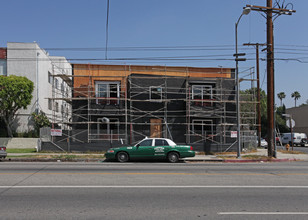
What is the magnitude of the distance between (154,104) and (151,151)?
8124 mm

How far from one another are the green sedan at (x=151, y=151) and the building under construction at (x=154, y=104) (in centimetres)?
535

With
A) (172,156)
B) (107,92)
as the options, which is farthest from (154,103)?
(172,156)

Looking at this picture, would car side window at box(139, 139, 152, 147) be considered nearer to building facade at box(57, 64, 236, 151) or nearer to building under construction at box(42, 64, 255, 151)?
building under construction at box(42, 64, 255, 151)

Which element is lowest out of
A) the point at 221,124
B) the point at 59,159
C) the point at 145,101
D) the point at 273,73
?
the point at 59,159

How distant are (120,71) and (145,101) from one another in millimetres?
3560

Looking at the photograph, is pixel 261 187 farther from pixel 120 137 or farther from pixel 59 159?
pixel 120 137

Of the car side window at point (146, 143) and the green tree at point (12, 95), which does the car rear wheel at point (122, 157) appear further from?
the green tree at point (12, 95)

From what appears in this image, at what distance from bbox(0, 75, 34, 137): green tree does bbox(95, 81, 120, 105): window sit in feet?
17.7

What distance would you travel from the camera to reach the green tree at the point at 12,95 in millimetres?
22797

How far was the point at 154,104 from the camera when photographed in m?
24.2
